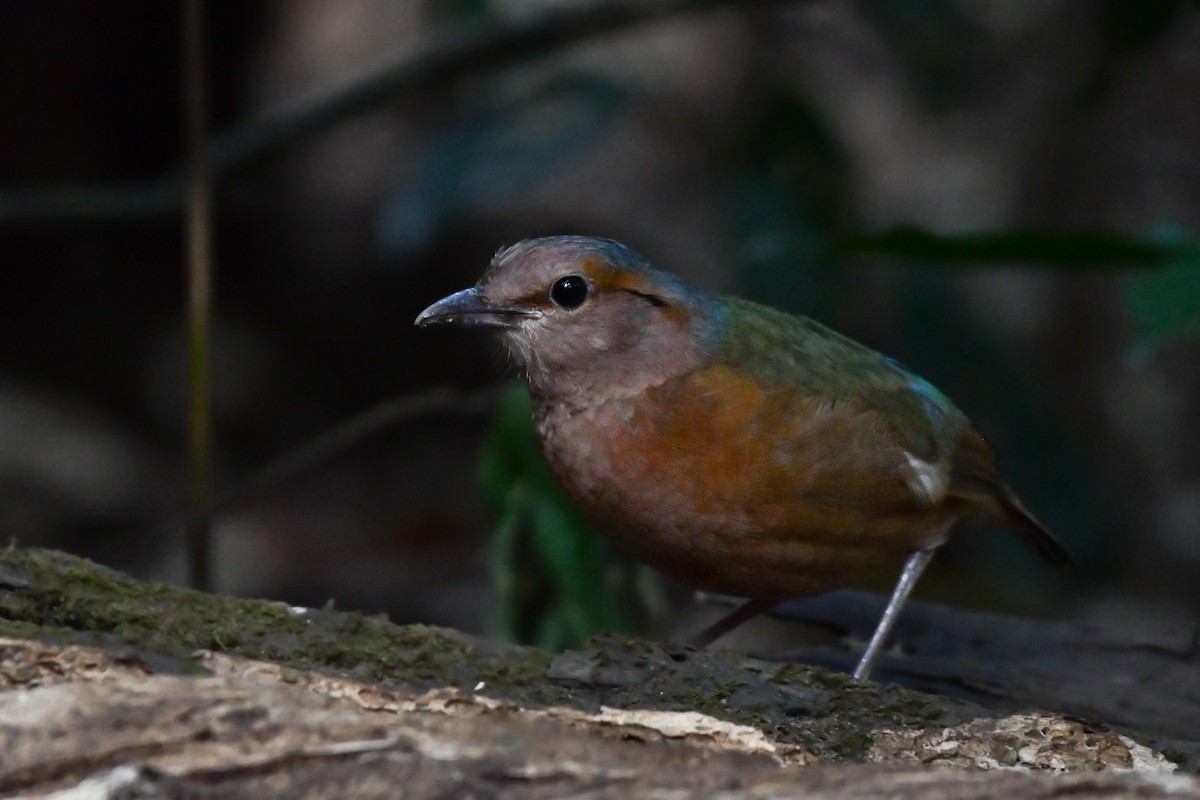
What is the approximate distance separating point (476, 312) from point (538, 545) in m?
0.81

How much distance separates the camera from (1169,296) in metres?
3.57

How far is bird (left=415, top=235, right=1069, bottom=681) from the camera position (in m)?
3.59

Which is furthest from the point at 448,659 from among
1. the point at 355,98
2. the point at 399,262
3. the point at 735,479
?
the point at 399,262

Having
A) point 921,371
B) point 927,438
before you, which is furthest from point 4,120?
point 927,438

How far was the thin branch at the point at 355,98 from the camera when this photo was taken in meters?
5.98

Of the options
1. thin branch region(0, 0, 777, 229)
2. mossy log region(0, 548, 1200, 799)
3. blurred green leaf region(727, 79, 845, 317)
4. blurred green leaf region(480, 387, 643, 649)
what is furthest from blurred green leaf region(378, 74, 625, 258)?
mossy log region(0, 548, 1200, 799)

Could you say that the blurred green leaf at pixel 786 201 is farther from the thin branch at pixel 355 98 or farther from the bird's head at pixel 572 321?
the bird's head at pixel 572 321

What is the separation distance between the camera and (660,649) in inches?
118

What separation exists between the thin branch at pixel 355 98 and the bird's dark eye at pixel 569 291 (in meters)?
2.38

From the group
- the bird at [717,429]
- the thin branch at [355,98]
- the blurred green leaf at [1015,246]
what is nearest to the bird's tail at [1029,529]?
the bird at [717,429]

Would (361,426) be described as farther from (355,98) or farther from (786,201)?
(355,98)

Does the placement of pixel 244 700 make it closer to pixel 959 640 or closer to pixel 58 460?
pixel 959 640

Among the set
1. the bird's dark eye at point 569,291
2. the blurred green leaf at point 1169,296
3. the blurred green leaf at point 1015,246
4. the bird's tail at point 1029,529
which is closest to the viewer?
the blurred green leaf at point 1169,296

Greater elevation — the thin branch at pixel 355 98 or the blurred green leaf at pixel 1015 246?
the thin branch at pixel 355 98
